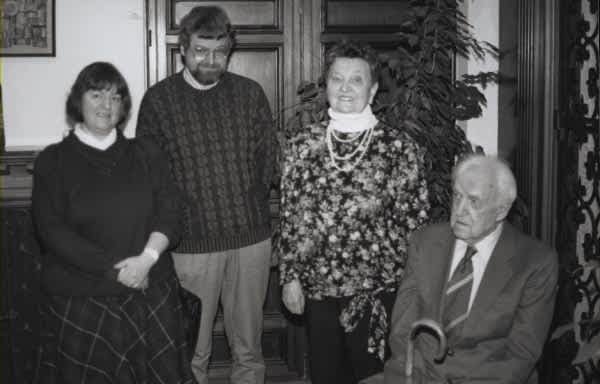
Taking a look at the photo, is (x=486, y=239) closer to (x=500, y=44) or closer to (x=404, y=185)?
(x=404, y=185)

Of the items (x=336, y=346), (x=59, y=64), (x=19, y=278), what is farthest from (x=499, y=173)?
(x=59, y=64)

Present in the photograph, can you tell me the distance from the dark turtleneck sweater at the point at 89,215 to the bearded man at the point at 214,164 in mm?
228

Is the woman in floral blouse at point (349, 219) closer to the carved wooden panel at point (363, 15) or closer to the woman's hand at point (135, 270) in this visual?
the woman's hand at point (135, 270)

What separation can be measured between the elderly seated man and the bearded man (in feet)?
2.97

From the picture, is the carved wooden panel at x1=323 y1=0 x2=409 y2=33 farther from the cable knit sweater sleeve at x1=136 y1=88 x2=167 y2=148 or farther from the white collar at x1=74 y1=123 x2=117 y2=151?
the white collar at x1=74 y1=123 x2=117 y2=151

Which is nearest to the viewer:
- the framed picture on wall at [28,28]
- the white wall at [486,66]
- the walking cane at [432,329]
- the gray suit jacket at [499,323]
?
the walking cane at [432,329]

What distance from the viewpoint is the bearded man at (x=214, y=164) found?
9.87 ft

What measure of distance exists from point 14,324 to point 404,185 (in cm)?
172

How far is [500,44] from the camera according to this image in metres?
3.57

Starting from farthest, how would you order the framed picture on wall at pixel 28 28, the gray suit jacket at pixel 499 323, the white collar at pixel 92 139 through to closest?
the framed picture on wall at pixel 28 28 < the white collar at pixel 92 139 < the gray suit jacket at pixel 499 323

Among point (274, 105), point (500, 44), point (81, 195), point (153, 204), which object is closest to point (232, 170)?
point (153, 204)

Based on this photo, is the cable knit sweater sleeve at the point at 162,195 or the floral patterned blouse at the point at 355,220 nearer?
the floral patterned blouse at the point at 355,220

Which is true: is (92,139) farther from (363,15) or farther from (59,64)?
(363,15)

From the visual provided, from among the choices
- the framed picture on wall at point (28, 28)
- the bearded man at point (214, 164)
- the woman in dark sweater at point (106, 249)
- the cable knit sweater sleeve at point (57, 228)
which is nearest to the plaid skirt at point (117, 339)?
the woman in dark sweater at point (106, 249)
